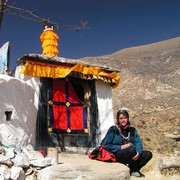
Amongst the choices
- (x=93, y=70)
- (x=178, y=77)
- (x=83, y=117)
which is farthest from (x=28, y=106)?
(x=178, y=77)

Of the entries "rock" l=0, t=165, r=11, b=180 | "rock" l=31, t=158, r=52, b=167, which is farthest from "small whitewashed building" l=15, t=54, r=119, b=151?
"rock" l=0, t=165, r=11, b=180

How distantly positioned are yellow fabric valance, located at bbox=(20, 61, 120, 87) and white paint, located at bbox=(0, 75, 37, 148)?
108cm

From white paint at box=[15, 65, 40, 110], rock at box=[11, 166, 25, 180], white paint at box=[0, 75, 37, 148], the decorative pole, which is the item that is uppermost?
the decorative pole

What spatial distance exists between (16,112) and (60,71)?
2.53m

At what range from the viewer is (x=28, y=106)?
8.43m

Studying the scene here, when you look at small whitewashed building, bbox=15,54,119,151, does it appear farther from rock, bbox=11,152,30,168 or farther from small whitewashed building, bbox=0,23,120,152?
rock, bbox=11,152,30,168

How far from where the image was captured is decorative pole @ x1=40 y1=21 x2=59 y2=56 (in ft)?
47.6

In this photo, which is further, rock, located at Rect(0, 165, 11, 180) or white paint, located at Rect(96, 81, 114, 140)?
white paint, located at Rect(96, 81, 114, 140)

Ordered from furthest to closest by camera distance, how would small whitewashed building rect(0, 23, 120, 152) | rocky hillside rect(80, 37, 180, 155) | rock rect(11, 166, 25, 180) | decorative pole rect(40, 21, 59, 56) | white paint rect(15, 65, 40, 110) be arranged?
rocky hillside rect(80, 37, 180, 155), decorative pole rect(40, 21, 59, 56), white paint rect(15, 65, 40, 110), small whitewashed building rect(0, 23, 120, 152), rock rect(11, 166, 25, 180)

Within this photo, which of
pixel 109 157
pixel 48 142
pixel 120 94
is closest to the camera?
pixel 109 157

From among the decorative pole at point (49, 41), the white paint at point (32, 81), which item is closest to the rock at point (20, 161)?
the white paint at point (32, 81)

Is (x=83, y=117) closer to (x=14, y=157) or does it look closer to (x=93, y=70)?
(x=93, y=70)

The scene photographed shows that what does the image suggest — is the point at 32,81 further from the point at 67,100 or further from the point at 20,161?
the point at 20,161

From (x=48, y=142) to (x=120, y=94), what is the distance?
3206 cm
